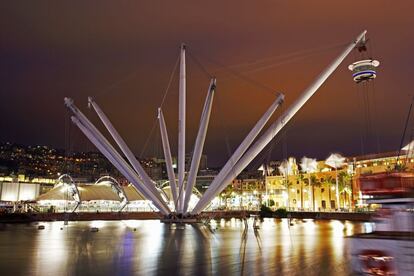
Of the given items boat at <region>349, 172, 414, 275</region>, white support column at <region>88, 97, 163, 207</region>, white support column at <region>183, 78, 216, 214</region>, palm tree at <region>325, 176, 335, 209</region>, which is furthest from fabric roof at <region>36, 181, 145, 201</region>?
boat at <region>349, 172, 414, 275</region>

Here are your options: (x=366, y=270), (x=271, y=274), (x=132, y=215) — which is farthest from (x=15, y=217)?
(x=366, y=270)

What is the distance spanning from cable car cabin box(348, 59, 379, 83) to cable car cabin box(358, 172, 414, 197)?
921 inches

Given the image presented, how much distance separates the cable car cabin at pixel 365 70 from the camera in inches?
1250

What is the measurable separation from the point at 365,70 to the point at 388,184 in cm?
2400

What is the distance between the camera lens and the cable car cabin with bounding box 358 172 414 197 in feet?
32.5

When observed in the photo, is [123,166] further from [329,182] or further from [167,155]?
[329,182]

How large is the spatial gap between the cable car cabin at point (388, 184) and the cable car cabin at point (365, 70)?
23405 mm

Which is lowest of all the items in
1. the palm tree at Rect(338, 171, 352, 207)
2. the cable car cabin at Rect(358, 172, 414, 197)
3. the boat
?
the boat

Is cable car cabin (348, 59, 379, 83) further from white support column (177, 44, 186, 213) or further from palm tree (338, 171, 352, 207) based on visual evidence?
palm tree (338, 171, 352, 207)

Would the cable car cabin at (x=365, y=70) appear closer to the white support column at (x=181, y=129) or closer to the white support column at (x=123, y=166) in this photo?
the white support column at (x=181, y=129)

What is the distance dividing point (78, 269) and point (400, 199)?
10.4m

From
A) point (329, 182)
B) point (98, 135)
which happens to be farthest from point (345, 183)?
point (98, 135)

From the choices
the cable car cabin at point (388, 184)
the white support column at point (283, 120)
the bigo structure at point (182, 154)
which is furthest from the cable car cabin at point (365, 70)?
the cable car cabin at point (388, 184)

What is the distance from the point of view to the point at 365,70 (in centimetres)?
3194
